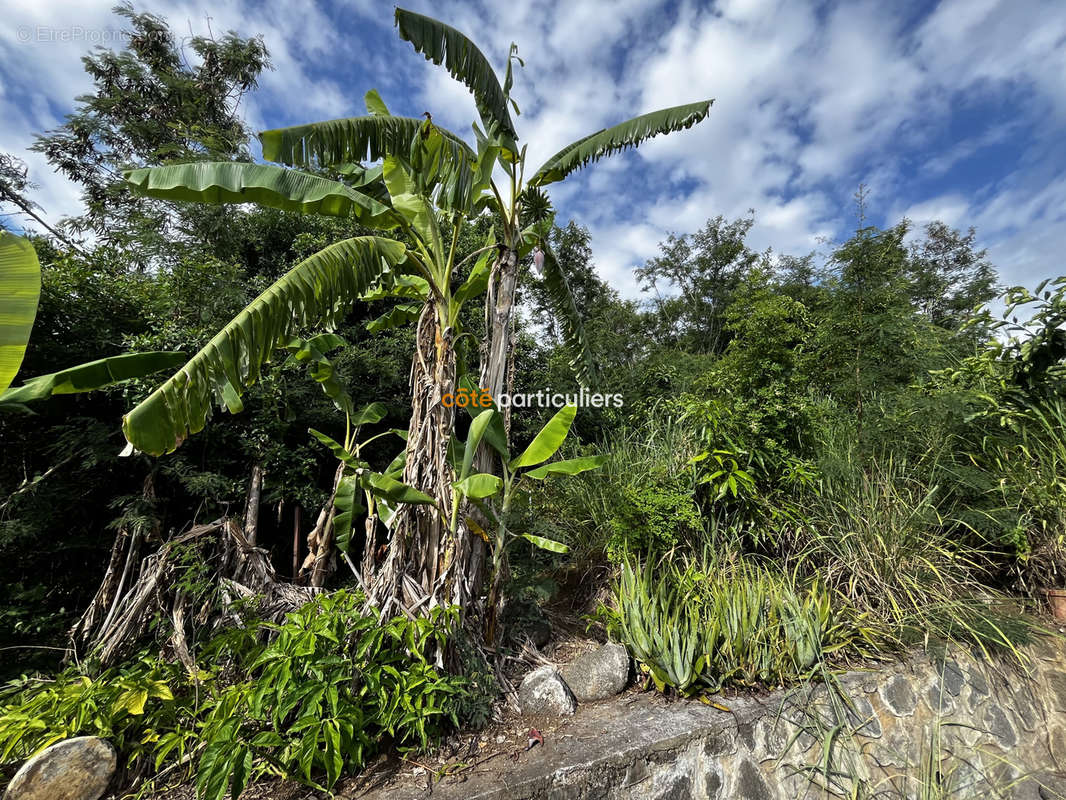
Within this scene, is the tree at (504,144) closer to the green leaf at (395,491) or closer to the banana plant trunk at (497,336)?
the banana plant trunk at (497,336)

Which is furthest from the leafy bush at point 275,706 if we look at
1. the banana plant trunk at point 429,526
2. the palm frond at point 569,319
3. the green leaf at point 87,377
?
the palm frond at point 569,319

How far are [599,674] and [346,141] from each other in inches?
155

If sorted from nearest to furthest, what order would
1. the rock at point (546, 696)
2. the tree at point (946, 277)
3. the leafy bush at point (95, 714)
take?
the leafy bush at point (95, 714), the rock at point (546, 696), the tree at point (946, 277)

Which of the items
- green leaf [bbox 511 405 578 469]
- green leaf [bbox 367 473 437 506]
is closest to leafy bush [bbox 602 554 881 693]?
green leaf [bbox 511 405 578 469]

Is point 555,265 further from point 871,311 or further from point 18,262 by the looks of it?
point 18,262

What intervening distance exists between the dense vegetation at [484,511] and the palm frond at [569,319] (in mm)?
32

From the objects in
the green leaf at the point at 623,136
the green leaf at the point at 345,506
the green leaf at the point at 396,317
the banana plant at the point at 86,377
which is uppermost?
the green leaf at the point at 623,136

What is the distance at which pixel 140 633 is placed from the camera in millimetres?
2641

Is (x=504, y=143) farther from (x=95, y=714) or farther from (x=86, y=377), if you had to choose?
(x=95, y=714)

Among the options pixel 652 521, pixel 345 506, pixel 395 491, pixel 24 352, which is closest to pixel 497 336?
pixel 395 491

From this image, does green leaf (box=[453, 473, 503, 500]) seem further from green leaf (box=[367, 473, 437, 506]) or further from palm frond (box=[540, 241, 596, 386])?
palm frond (box=[540, 241, 596, 386])

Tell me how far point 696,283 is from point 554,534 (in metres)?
13.9

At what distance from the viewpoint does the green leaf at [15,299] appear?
1737mm

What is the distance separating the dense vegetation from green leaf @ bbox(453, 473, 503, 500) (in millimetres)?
20
